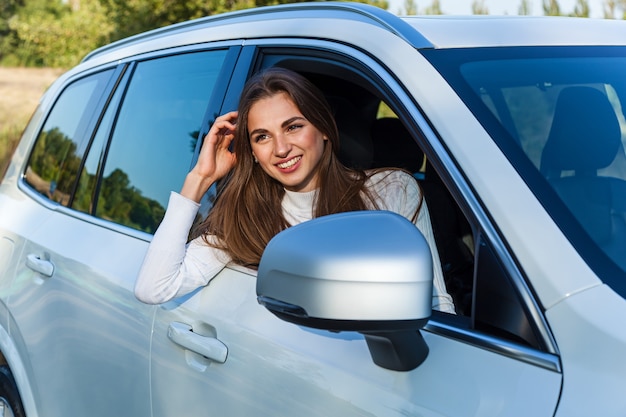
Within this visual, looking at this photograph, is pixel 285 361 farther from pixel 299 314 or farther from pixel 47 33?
pixel 47 33

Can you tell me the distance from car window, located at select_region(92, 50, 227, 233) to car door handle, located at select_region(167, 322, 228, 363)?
0.53 m

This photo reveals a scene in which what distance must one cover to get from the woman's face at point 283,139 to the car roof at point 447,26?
20 centimetres

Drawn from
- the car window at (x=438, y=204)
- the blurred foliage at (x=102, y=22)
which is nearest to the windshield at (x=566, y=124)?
the car window at (x=438, y=204)

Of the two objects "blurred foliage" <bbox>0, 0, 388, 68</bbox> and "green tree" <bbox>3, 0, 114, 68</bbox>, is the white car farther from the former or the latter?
"green tree" <bbox>3, 0, 114, 68</bbox>

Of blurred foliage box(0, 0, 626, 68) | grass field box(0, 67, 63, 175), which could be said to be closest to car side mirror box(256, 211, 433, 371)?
blurred foliage box(0, 0, 626, 68)

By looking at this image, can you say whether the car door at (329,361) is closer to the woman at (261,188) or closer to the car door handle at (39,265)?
the woman at (261,188)

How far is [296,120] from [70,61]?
19.9m

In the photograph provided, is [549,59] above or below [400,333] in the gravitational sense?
above

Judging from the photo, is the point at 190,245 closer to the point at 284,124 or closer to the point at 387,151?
the point at 284,124

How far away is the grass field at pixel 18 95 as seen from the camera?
1833cm

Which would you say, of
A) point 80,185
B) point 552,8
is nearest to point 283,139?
point 80,185

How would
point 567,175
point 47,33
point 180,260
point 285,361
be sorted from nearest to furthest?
point 567,175, point 285,361, point 180,260, point 47,33

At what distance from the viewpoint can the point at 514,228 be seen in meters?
1.56

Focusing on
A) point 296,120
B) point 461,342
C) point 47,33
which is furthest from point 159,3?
point 461,342
